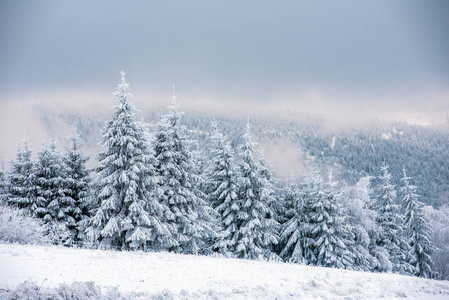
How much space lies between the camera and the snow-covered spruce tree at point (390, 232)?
31942 mm

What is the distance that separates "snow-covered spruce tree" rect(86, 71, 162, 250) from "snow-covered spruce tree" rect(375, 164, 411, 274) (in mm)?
26360

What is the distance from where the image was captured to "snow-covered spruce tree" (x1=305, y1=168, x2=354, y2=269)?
26469mm

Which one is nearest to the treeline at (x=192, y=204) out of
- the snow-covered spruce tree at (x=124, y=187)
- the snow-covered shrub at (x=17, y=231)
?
the snow-covered spruce tree at (x=124, y=187)

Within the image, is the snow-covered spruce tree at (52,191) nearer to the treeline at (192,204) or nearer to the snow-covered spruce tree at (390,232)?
the treeline at (192,204)

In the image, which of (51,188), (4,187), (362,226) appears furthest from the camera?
(362,226)

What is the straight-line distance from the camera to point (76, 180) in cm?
2481

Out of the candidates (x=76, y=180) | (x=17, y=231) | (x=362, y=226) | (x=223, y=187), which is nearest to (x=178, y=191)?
(x=223, y=187)

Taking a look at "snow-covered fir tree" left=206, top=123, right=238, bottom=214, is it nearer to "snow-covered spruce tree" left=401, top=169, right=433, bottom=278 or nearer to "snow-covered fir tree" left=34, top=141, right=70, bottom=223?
"snow-covered fir tree" left=34, top=141, right=70, bottom=223

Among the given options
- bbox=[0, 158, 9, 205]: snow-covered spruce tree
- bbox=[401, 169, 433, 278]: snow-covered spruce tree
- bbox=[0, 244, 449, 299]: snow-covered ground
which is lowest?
bbox=[401, 169, 433, 278]: snow-covered spruce tree

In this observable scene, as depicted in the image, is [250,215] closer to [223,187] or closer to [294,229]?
[223,187]

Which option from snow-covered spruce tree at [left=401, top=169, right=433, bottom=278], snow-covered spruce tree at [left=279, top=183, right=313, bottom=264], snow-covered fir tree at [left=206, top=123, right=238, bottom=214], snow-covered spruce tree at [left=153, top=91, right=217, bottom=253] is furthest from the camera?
snow-covered spruce tree at [left=401, top=169, right=433, bottom=278]

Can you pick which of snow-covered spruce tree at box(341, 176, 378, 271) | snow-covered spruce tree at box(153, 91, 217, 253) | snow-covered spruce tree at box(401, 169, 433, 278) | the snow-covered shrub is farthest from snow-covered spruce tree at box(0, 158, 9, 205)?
snow-covered spruce tree at box(401, 169, 433, 278)

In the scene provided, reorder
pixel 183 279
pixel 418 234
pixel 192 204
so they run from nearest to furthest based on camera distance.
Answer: pixel 183 279, pixel 192 204, pixel 418 234

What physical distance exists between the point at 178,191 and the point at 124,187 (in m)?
4.25
